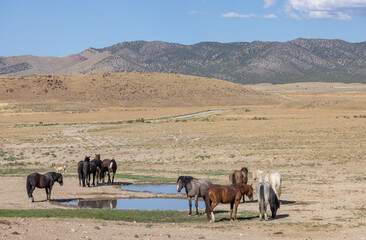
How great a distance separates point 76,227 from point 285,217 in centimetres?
737

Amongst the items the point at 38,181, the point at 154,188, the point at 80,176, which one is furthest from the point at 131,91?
the point at 38,181

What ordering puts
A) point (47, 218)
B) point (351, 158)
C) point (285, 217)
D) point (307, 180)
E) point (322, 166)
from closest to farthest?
1. point (47, 218)
2. point (285, 217)
3. point (307, 180)
4. point (322, 166)
5. point (351, 158)

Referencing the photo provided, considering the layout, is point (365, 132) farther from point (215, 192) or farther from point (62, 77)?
point (62, 77)

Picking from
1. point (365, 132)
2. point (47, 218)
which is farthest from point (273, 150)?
point (47, 218)

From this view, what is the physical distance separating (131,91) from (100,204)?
130 metres

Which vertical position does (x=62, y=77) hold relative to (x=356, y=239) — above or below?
above

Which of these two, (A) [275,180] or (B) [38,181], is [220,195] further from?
(B) [38,181]

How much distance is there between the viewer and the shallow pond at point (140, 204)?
2429cm

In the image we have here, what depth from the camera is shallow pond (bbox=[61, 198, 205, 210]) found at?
2429 centimetres

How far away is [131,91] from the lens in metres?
154

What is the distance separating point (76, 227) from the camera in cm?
1653

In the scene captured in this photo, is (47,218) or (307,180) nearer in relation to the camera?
(47,218)

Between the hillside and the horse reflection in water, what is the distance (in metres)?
116

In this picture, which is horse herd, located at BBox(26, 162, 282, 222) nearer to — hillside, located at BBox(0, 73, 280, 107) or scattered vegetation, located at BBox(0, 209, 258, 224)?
scattered vegetation, located at BBox(0, 209, 258, 224)
